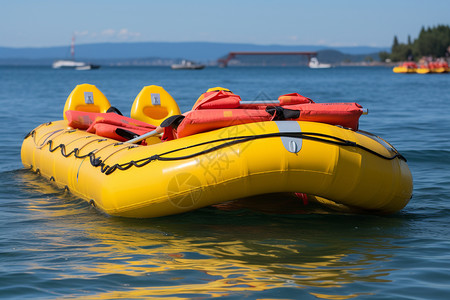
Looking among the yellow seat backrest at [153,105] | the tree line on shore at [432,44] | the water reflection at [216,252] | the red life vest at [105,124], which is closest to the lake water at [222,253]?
the water reflection at [216,252]

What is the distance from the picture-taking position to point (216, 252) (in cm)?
454

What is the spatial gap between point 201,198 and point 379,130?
26.8ft

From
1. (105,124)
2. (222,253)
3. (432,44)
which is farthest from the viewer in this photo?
(432,44)

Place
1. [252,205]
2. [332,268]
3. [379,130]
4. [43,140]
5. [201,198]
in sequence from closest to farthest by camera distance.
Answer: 1. [332,268]
2. [201,198]
3. [252,205]
4. [43,140]
5. [379,130]

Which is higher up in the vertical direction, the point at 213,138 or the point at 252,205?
the point at 213,138

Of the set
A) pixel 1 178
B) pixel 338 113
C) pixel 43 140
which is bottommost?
pixel 1 178

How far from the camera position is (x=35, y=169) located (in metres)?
7.67

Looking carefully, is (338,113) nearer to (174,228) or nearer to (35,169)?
(174,228)

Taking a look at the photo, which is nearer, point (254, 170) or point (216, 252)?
point (216, 252)

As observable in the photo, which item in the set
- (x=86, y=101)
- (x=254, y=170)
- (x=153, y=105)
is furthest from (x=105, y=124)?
(x=254, y=170)

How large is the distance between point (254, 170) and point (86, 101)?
13.8 ft

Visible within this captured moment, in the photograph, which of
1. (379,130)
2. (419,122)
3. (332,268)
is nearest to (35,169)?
(332,268)

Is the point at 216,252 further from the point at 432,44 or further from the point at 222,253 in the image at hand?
the point at 432,44

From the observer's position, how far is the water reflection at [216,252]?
3844 millimetres
